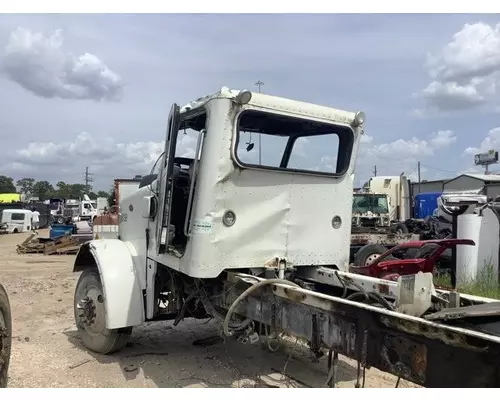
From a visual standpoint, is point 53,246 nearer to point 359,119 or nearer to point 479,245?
point 479,245

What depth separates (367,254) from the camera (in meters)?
11.7

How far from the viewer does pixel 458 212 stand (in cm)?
998

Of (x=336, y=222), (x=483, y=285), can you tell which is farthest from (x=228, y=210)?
(x=483, y=285)

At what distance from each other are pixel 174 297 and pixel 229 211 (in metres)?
1.43

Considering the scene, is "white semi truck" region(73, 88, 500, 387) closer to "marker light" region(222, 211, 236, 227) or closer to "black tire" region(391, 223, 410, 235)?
"marker light" region(222, 211, 236, 227)

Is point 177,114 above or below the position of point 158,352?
above

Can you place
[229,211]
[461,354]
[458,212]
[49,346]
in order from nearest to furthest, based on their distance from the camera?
1. [461,354]
2. [229,211]
3. [49,346]
4. [458,212]

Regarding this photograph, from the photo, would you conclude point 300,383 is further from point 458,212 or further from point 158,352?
point 458,212

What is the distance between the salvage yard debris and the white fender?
14.9 metres

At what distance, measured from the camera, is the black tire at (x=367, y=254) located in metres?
11.5

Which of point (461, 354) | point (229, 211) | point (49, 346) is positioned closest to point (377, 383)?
point (229, 211)

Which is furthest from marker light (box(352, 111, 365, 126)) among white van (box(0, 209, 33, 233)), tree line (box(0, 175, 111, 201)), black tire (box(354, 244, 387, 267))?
tree line (box(0, 175, 111, 201))

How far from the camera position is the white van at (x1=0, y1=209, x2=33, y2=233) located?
35.1m

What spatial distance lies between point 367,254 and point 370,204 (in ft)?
21.1
